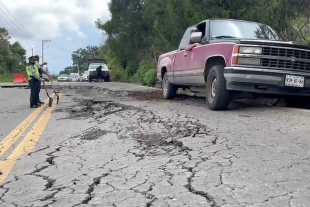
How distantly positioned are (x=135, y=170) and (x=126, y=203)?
0.99 meters

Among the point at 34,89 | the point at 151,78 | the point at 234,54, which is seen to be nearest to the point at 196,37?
the point at 234,54

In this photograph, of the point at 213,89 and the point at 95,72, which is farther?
the point at 95,72

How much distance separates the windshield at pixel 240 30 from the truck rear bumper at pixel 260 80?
4.29 feet

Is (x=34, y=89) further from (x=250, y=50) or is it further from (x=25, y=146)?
(x=250, y=50)

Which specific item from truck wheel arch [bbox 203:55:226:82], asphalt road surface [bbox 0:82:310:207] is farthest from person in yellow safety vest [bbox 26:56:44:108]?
truck wheel arch [bbox 203:55:226:82]

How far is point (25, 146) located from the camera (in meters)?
6.08

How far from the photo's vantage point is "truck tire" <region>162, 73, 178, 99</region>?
11844 millimetres

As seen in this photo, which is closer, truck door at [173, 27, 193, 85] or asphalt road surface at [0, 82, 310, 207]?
asphalt road surface at [0, 82, 310, 207]

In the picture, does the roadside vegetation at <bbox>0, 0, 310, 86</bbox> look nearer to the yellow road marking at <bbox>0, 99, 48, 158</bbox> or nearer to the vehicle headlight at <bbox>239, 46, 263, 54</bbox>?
the vehicle headlight at <bbox>239, 46, 263, 54</bbox>

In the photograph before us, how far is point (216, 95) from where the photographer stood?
851cm

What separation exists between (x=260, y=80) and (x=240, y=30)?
1.75 metres

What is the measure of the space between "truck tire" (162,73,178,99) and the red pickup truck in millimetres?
2437

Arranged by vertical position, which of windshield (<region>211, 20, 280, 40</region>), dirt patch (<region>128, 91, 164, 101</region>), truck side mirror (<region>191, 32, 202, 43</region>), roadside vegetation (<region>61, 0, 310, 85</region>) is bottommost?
dirt patch (<region>128, 91, 164, 101</region>)

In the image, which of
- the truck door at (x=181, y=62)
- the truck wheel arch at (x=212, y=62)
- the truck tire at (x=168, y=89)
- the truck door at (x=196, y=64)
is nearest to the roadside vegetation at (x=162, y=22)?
the truck door at (x=181, y=62)
